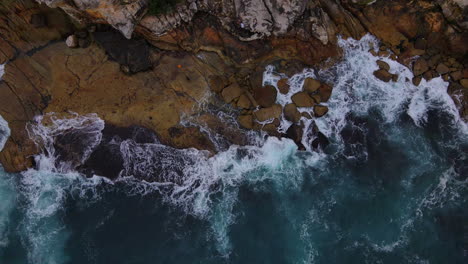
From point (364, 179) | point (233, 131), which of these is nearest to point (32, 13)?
point (233, 131)

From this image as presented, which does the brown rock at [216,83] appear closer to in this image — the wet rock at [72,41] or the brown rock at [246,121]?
the brown rock at [246,121]

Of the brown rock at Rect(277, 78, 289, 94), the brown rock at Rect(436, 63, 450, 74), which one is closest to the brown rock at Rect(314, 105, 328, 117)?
the brown rock at Rect(277, 78, 289, 94)

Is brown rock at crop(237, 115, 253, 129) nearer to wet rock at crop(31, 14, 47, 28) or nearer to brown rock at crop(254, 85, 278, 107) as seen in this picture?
brown rock at crop(254, 85, 278, 107)

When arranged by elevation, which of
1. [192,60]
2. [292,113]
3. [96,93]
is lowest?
[292,113]

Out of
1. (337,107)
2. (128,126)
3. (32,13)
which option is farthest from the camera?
(337,107)

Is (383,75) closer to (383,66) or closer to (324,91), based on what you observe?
(383,66)

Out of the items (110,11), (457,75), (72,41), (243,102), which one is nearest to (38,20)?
(72,41)

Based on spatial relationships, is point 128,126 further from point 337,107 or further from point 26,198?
point 337,107
